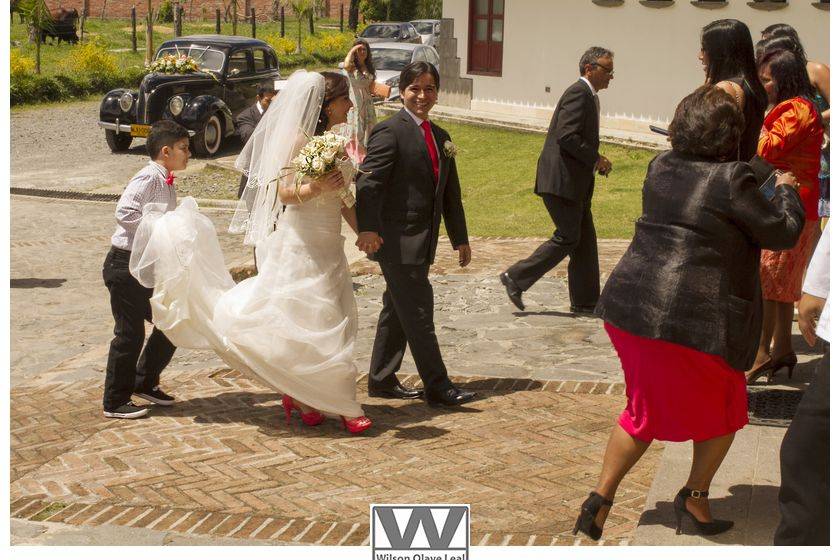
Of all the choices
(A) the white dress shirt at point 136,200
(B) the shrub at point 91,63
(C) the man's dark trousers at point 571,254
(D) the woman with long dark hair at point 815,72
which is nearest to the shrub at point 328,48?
(B) the shrub at point 91,63

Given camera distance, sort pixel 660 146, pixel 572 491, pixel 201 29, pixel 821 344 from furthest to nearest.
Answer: pixel 201 29 → pixel 660 146 → pixel 821 344 → pixel 572 491

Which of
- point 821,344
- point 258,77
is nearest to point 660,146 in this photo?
point 258,77

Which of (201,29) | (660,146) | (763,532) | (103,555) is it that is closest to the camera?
(103,555)

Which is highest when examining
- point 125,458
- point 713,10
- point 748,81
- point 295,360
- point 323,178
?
point 713,10

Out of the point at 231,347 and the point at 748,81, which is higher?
the point at 748,81

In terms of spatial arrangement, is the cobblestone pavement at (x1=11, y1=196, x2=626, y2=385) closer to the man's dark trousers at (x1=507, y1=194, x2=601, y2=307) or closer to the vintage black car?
the man's dark trousers at (x1=507, y1=194, x2=601, y2=307)

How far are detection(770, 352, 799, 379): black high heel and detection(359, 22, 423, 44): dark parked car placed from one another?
32.7 metres

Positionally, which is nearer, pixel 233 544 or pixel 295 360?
pixel 233 544

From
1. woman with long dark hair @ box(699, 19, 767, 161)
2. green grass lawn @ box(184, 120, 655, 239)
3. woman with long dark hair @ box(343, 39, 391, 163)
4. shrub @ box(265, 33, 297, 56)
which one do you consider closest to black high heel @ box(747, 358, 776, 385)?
woman with long dark hair @ box(699, 19, 767, 161)

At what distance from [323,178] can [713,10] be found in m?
16.5

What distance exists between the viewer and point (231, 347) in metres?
→ 6.55

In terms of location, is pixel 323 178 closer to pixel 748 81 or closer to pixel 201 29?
pixel 748 81

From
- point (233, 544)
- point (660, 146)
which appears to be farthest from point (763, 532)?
point (660, 146)

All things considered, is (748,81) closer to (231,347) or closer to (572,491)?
(572,491)
